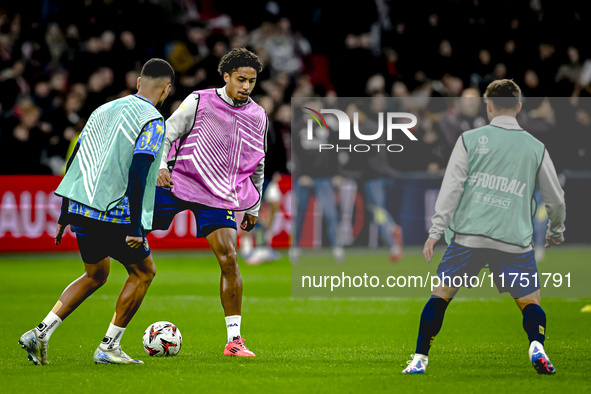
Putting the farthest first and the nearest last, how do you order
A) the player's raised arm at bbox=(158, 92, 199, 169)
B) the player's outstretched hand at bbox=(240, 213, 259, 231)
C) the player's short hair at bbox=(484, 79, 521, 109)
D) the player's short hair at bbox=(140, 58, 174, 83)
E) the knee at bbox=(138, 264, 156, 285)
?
the player's outstretched hand at bbox=(240, 213, 259, 231) < the player's raised arm at bbox=(158, 92, 199, 169) < the knee at bbox=(138, 264, 156, 285) < the player's short hair at bbox=(140, 58, 174, 83) < the player's short hair at bbox=(484, 79, 521, 109)

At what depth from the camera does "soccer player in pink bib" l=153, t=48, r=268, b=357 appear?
650cm

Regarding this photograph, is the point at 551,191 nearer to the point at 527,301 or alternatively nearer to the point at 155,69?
the point at 527,301

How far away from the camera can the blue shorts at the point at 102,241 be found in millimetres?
5680

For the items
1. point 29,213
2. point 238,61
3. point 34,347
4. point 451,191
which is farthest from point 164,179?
point 29,213

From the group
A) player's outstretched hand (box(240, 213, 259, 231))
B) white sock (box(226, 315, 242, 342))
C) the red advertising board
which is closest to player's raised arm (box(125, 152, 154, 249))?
white sock (box(226, 315, 242, 342))

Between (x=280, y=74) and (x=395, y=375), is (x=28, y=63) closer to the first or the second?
(x=280, y=74)

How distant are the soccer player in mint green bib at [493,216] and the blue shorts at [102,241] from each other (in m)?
2.15

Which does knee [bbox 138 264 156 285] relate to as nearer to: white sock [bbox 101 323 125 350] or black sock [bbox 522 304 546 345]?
white sock [bbox 101 323 125 350]

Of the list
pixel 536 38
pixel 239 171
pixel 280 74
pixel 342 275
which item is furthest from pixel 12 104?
pixel 536 38

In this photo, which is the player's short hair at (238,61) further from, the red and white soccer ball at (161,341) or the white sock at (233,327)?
the red and white soccer ball at (161,341)

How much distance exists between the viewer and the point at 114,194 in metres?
5.62

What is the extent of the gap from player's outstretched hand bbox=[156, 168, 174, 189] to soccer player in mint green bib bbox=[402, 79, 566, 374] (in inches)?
87.0

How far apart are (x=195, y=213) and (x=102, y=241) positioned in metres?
1.10

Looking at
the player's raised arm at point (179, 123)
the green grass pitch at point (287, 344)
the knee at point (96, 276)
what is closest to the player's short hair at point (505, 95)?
the green grass pitch at point (287, 344)
